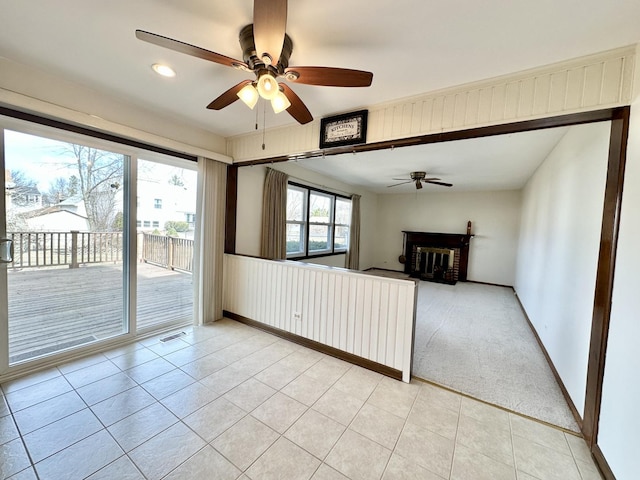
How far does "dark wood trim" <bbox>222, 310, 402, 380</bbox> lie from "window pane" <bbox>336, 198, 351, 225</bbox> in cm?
344

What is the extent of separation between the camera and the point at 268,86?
1389 mm

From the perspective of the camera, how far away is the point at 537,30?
1367mm

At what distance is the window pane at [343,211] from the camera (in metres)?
6.03

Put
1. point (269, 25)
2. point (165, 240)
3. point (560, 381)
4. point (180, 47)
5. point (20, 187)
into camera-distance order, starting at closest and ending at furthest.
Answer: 1. point (269, 25)
2. point (180, 47)
3. point (20, 187)
4. point (560, 381)
5. point (165, 240)

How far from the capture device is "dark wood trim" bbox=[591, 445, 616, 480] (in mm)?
1359

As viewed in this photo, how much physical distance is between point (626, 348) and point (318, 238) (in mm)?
4501

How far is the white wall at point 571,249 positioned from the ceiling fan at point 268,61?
192cm

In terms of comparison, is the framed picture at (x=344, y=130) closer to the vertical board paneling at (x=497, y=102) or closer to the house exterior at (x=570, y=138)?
the house exterior at (x=570, y=138)

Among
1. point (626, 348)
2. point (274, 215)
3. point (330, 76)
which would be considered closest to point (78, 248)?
point (274, 215)

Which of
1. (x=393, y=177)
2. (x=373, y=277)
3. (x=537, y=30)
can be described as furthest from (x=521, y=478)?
(x=393, y=177)

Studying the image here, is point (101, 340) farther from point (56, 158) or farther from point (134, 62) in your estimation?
point (134, 62)


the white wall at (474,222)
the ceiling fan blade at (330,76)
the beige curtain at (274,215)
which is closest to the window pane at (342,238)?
the white wall at (474,222)

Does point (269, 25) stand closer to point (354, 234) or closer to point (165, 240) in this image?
point (165, 240)

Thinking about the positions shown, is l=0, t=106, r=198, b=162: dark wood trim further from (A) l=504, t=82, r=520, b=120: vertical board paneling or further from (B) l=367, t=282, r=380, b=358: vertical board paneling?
(A) l=504, t=82, r=520, b=120: vertical board paneling
